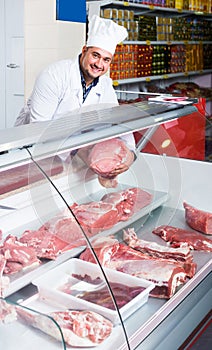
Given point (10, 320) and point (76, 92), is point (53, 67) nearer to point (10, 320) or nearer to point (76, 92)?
point (76, 92)

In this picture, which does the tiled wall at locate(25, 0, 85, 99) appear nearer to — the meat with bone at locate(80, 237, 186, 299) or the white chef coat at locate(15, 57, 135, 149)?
the white chef coat at locate(15, 57, 135, 149)

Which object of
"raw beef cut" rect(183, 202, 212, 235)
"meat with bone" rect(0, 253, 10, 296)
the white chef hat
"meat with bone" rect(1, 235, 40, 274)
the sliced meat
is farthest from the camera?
the white chef hat

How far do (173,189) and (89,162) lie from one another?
57 cm

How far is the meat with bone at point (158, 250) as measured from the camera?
202 centimetres

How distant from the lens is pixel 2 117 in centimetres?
593

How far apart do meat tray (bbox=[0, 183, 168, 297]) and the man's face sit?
83 centimetres

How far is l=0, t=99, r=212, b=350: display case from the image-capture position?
4.87 feet

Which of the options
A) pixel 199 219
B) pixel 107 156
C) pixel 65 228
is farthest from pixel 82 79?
pixel 65 228

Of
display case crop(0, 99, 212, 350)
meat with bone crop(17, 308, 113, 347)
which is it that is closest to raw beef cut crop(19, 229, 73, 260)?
display case crop(0, 99, 212, 350)

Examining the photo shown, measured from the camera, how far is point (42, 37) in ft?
17.1

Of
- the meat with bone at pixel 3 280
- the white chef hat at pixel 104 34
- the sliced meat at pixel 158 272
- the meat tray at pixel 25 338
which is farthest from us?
the white chef hat at pixel 104 34

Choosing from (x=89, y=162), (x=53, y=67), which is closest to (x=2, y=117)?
(x=53, y=67)

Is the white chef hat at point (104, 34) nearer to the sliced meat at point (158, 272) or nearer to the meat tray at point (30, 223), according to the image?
the meat tray at point (30, 223)

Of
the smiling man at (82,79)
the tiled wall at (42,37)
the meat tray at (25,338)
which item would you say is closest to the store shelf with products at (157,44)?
the tiled wall at (42,37)
